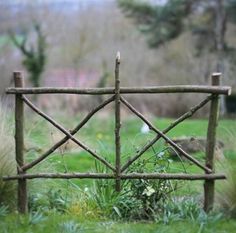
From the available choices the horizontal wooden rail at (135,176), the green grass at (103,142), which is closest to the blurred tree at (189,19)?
the green grass at (103,142)

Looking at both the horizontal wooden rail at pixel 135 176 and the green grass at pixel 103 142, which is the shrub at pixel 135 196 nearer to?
the horizontal wooden rail at pixel 135 176

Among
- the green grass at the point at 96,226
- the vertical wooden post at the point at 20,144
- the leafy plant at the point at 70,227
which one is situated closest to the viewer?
the leafy plant at the point at 70,227

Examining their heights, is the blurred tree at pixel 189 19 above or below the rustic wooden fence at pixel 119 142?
above

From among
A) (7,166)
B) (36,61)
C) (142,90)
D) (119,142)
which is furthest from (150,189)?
(36,61)

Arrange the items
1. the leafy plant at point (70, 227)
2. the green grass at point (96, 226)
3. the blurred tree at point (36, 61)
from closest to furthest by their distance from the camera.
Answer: the leafy plant at point (70, 227), the green grass at point (96, 226), the blurred tree at point (36, 61)

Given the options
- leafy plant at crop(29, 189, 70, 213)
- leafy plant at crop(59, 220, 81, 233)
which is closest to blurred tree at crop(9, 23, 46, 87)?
leafy plant at crop(29, 189, 70, 213)

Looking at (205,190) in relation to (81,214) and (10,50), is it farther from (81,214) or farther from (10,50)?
(10,50)

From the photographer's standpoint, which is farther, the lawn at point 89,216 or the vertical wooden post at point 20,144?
the vertical wooden post at point 20,144

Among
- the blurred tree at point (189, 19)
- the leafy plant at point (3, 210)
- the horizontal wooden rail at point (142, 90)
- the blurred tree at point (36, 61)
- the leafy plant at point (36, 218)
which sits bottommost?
the leafy plant at point (36, 218)

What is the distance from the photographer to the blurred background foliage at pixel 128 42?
23.4 metres

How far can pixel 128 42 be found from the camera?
2684cm

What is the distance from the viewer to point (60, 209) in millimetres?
5922

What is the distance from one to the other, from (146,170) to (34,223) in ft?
4.41

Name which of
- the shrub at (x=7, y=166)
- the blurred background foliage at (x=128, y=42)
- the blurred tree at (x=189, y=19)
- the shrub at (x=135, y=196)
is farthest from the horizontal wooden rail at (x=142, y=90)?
the blurred tree at (x=189, y=19)
